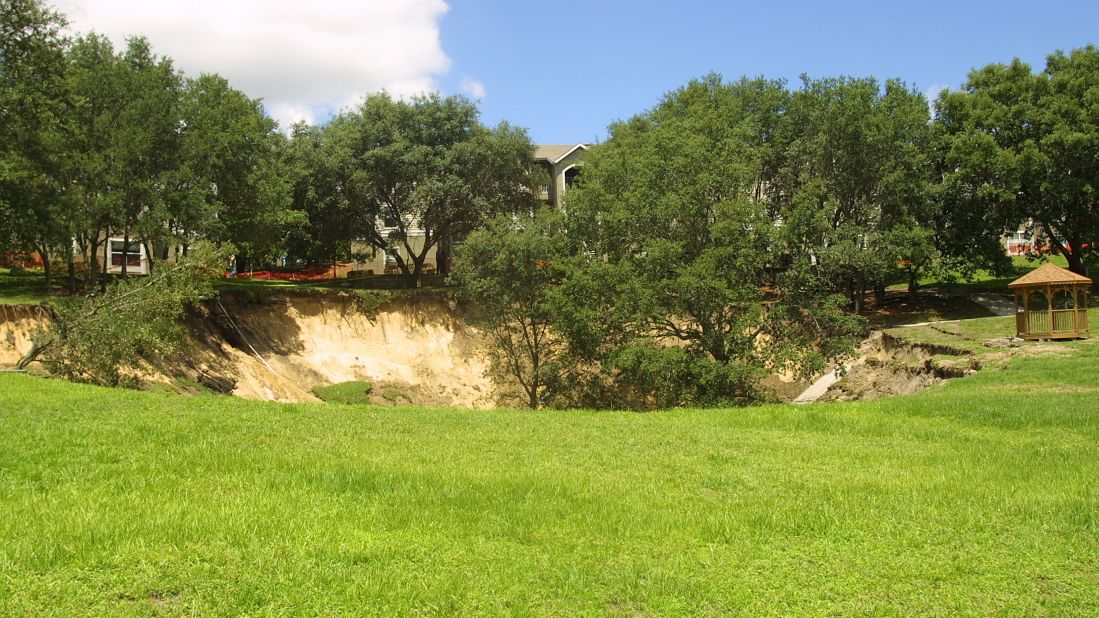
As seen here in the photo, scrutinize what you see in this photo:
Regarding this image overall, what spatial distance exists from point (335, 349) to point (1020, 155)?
3047 cm

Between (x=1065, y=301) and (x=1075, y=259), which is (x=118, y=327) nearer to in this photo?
(x=1065, y=301)

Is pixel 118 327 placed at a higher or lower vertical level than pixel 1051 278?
lower

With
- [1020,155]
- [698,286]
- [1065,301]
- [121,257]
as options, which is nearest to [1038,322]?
[1065,301]

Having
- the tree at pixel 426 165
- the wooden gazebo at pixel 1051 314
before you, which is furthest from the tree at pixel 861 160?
the tree at pixel 426 165

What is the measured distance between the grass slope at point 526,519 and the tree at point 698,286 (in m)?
11.8

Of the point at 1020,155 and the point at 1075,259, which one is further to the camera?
the point at 1075,259

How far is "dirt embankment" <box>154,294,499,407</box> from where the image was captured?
3052cm

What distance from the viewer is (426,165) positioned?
4034cm

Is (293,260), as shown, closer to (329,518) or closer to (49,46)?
(49,46)

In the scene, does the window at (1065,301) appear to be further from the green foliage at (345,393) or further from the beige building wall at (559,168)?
the beige building wall at (559,168)

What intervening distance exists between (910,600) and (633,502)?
3.17 meters

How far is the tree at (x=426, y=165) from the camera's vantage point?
131ft

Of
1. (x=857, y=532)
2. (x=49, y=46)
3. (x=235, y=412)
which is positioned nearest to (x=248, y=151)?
(x=49, y=46)

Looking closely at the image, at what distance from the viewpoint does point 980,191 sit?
3672cm
